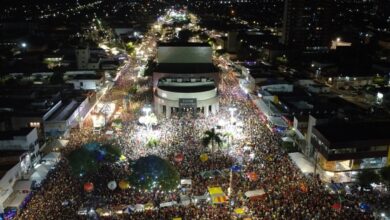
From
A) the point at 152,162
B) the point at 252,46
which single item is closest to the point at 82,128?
the point at 152,162

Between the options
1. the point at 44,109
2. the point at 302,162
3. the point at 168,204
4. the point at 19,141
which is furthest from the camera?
the point at 44,109

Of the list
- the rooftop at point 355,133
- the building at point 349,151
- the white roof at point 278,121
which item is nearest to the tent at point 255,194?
the building at point 349,151

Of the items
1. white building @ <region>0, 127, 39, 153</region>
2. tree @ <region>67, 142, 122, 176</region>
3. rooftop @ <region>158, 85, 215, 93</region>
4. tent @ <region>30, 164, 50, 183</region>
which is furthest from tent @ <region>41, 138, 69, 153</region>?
rooftop @ <region>158, 85, 215, 93</region>

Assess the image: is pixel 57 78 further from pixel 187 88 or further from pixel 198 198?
pixel 198 198

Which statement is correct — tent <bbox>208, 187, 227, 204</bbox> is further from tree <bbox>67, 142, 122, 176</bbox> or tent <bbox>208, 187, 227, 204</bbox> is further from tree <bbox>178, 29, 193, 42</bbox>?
tree <bbox>178, 29, 193, 42</bbox>

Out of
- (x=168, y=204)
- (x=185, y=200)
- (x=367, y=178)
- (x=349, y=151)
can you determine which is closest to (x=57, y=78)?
(x=168, y=204)
